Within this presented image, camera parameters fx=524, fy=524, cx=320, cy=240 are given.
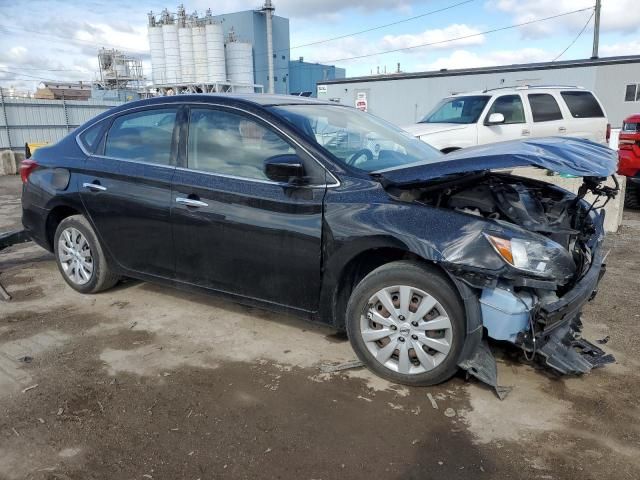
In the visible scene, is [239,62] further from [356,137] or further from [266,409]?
[266,409]

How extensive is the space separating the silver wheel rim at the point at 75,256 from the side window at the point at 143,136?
2.77 ft

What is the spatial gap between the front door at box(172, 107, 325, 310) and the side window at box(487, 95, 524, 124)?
7349 millimetres

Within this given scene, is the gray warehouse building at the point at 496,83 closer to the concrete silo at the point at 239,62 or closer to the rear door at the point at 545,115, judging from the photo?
the rear door at the point at 545,115

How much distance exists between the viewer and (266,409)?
3.02 m

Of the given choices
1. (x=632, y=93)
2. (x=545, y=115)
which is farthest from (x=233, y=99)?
(x=632, y=93)

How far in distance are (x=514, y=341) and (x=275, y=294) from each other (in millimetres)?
1545

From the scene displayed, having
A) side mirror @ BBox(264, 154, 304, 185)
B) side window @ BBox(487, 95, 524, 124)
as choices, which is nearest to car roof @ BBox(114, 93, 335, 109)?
side mirror @ BBox(264, 154, 304, 185)

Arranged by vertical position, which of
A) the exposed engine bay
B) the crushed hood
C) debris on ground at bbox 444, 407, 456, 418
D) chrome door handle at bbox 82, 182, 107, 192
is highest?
the crushed hood

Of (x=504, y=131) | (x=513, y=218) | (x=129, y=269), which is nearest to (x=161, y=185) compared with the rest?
(x=129, y=269)

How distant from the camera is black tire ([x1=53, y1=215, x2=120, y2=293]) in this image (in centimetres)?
454

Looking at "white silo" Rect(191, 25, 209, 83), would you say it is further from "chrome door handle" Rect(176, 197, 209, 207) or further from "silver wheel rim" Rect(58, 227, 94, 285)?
"chrome door handle" Rect(176, 197, 209, 207)

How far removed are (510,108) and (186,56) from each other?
32415mm

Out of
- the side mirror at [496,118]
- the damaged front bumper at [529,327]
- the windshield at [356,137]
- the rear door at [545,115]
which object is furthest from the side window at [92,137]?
the rear door at [545,115]

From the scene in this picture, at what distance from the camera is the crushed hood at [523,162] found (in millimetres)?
2844
